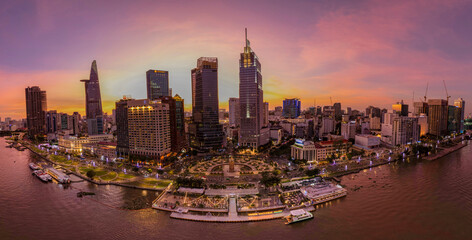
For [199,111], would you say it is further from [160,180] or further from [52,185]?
[52,185]

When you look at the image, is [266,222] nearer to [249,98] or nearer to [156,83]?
[249,98]

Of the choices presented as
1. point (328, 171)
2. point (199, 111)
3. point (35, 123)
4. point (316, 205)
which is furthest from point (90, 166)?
point (35, 123)

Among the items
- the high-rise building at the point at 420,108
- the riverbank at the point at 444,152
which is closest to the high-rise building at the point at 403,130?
the riverbank at the point at 444,152

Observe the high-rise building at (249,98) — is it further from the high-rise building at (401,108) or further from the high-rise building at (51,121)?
the high-rise building at (51,121)

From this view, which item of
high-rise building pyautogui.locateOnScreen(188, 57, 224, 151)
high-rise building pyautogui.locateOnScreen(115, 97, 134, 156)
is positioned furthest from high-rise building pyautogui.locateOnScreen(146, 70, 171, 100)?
high-rise building pyautogui.locateOnScreen(115, 97, 134, 156)

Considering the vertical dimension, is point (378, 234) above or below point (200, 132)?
below

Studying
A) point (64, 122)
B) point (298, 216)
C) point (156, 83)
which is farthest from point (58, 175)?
point (64, 122)
